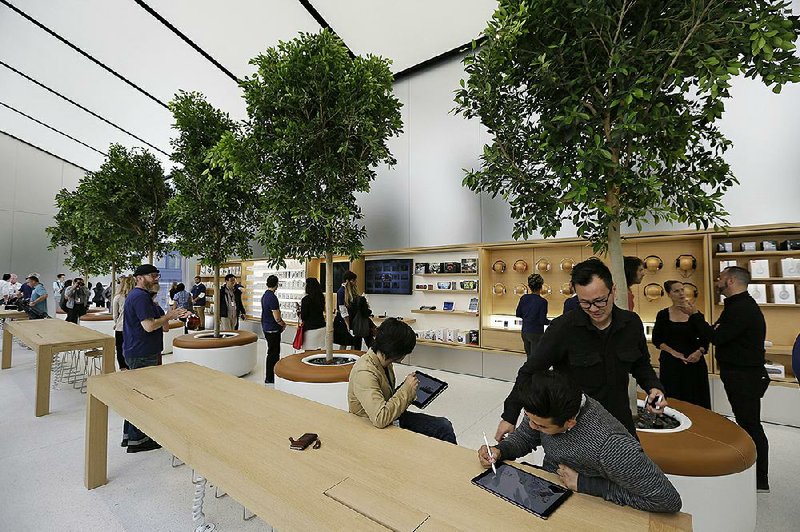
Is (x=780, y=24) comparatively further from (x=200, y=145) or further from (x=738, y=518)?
(x=200, y=145)

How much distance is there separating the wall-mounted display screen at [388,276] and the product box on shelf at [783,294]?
4.87m

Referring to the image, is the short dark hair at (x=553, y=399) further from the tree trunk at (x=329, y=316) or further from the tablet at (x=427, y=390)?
the tree trunk at (x=329, y=316)

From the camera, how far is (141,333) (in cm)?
347

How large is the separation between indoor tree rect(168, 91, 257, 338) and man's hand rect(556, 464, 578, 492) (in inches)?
199

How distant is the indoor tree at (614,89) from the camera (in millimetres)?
1781

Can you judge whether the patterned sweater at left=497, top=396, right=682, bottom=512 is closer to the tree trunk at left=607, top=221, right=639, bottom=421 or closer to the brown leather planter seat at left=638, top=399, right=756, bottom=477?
the brown leather planter seat at left=638, top=399, right=756, bottom=477

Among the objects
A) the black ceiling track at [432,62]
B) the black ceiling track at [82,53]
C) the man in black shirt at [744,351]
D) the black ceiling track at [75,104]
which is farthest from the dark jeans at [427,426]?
the black ceiling track at [82,53]

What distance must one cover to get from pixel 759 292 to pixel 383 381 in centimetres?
450

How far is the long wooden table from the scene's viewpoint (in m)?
1.11

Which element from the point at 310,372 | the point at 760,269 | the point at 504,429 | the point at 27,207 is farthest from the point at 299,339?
the point at 27,207

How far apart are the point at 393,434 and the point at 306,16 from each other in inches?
250

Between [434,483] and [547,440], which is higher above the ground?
[547,440]

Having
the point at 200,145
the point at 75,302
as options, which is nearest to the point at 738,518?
the point at 200,145

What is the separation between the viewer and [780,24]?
5.38 feet
